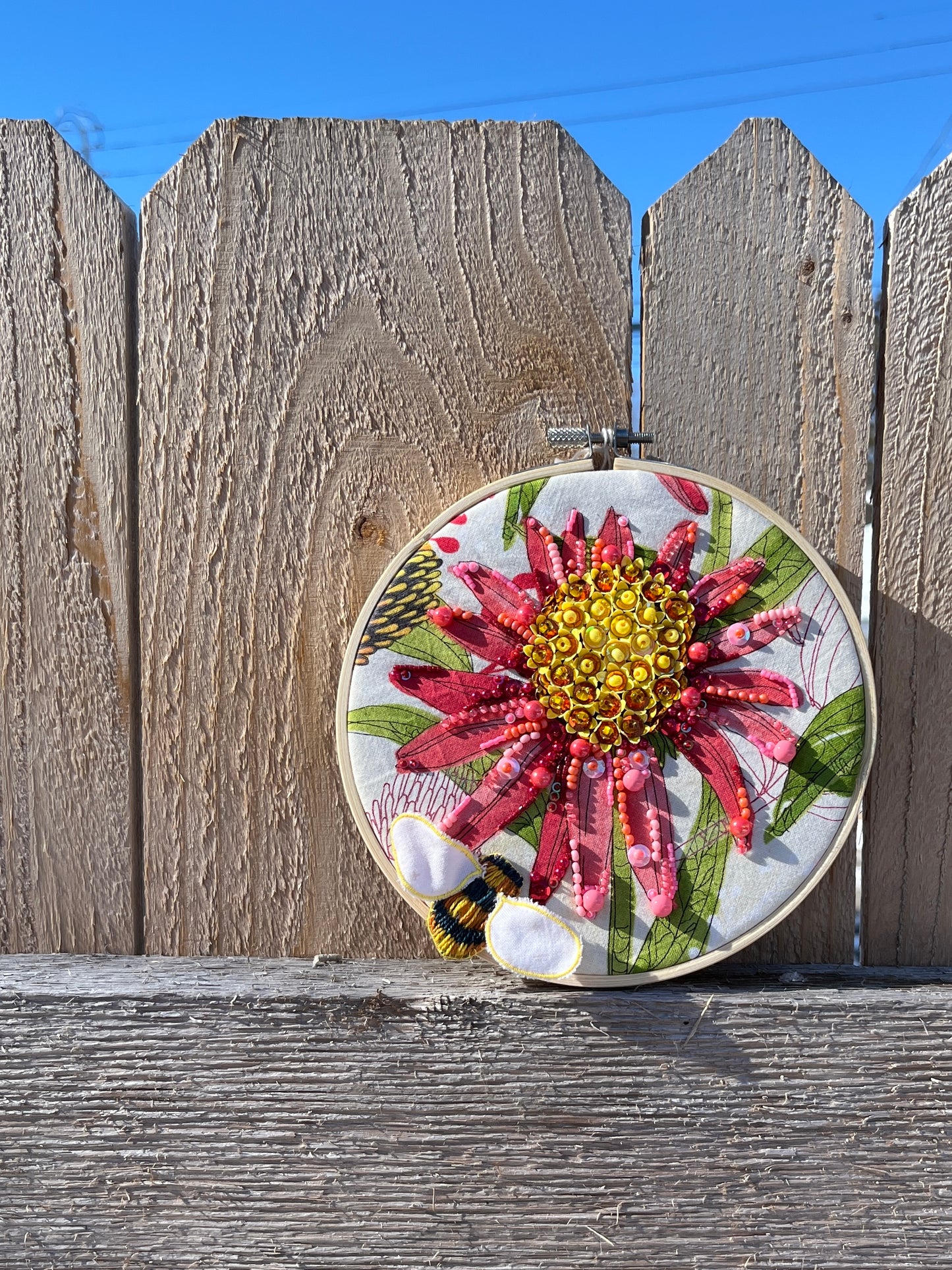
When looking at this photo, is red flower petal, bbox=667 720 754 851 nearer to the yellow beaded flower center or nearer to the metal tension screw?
the yellow beaded flower center

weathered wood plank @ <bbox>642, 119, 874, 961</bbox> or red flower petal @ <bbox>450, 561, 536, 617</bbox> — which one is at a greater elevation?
weathered wood plank @ <bbox>642, 119, 874, 961</bbox>

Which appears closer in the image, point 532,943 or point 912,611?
point 532,943

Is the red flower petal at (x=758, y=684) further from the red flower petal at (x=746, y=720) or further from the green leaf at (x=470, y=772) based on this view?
the green leaf at (x=470, y=772)

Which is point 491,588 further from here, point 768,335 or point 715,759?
point 768,335

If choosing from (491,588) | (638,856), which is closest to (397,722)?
(491,588)

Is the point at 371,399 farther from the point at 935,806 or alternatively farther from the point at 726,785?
the point at 935,806

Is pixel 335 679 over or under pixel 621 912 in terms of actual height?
over

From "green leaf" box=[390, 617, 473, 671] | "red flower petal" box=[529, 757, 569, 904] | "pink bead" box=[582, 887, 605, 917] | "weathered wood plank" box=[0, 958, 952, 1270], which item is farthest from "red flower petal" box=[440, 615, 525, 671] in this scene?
"weathered wood plank" box=[0, 958, 952, 1270]
